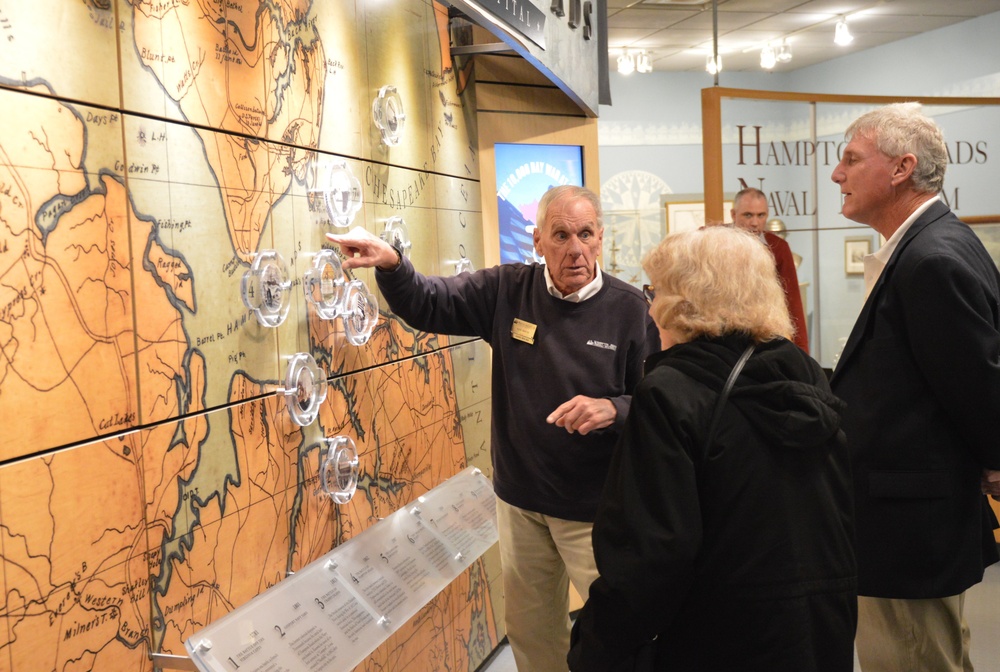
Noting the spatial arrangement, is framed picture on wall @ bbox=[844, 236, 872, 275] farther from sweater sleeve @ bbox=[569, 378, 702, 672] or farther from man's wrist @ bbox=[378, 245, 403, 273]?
sweater sleeve @ bbox=[569, 378, 702, 672]

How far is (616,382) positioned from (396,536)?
812 mm

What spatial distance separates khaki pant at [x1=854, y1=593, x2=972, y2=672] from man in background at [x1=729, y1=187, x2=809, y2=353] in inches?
87.6

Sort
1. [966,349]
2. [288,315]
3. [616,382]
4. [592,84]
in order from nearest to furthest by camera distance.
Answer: [966,349]
[288,315]
[616,382]
[592,84]

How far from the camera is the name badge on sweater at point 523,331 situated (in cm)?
266

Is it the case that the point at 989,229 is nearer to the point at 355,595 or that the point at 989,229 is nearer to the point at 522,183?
the point at 522,183

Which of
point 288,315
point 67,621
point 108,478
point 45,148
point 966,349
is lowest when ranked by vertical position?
point 67,621

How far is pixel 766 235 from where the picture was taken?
443 cm

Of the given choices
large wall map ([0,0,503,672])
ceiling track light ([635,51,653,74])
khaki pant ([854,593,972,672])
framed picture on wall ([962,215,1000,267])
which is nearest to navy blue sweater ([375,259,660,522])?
large wall map ([0,0,503,672])

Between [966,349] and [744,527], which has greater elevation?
[966,349]

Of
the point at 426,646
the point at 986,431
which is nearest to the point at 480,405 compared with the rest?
the point at 426,646

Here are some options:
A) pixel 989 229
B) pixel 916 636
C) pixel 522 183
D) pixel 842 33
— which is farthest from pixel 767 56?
pixel 916 636

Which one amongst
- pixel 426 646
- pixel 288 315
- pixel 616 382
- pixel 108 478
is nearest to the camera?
pixel 108 478

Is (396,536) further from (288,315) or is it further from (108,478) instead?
(108,478)

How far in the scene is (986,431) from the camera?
83.9 inches
